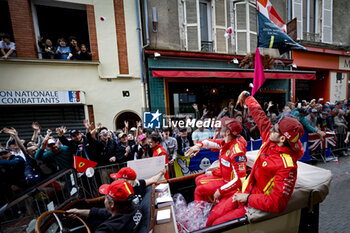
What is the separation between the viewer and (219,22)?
9.04 metres

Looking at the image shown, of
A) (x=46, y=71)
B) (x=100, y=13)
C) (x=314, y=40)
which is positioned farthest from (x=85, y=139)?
(x=314, y=40)

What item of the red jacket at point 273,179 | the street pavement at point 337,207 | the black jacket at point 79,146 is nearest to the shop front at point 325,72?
the street pavement at point 337,207

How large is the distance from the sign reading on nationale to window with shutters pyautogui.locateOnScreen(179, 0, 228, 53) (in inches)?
248

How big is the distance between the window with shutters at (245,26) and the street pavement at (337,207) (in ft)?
25.7

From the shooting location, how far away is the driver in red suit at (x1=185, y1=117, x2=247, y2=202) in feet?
6.98

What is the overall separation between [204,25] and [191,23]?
107cm

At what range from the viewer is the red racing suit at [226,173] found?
212cm

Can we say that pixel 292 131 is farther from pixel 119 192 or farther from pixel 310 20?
pixel 310 20

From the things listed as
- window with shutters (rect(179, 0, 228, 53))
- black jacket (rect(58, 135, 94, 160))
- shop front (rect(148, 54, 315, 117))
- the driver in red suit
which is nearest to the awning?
shop front (rect(148, 54, 315, 117))

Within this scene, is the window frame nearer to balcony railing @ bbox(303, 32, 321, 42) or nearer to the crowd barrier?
the crowd barrier

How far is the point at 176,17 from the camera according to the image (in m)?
8.42

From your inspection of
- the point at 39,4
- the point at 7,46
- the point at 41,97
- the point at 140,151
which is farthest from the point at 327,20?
the point at 7,46

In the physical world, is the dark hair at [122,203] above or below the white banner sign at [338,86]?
below

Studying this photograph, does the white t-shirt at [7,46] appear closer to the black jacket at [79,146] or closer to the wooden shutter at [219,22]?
the black jacket at [79,146]
